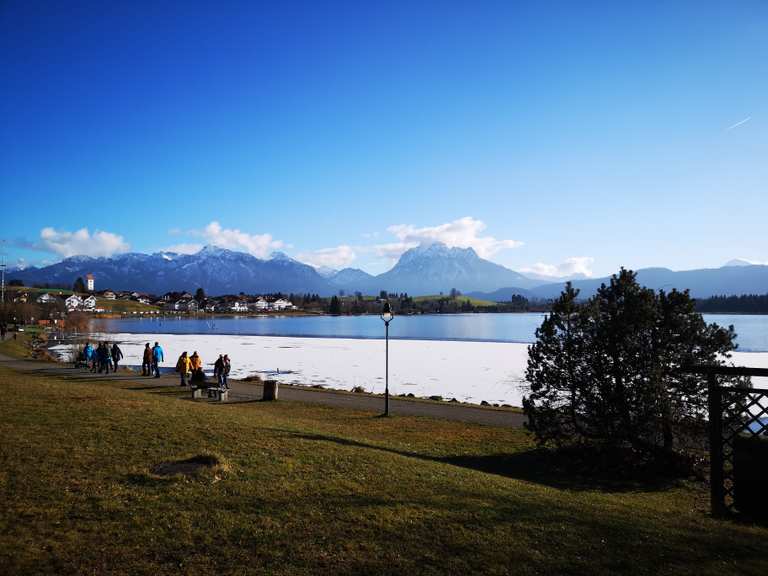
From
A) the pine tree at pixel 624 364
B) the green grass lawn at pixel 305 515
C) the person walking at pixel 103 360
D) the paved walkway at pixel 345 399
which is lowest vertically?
the paved walkway at pixel 345 399

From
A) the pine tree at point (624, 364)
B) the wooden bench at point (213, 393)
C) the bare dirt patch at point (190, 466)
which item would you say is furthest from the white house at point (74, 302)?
the pine tree at point (624, 364)

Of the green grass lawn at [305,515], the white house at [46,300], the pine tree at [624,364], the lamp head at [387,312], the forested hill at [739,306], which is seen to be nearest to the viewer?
the green grass lawn at [305,515]

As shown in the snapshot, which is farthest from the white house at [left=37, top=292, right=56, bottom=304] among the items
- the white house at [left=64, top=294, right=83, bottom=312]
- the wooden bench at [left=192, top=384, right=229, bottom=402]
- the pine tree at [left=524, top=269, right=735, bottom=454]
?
the pine tree at [left=524, top=269, right=735, bottom=454]

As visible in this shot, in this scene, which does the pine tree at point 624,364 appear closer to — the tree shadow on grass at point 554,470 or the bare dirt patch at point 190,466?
the tree shadow on grass at point 554,470

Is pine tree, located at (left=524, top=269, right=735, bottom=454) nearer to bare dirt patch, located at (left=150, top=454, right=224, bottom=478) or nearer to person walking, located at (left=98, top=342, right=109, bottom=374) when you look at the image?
bare dirt patch, located at (left=150, top=454, right=224, bottom=478)

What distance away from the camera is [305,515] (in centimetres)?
621

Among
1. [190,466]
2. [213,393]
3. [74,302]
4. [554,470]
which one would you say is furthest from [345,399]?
[74,302]

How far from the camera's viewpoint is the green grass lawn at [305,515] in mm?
5125

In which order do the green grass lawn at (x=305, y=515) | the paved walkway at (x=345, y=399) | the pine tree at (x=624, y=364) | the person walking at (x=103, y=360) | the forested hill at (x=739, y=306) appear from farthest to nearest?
1. the forested hill at (x=739, y=306)
2. the person walking at (x=103, y=360)
3. the paved walkway at (x=345, y=399)
4. the pine tree at (x=624, y=364)
5. the green grass lawn at (x=305, y=515)

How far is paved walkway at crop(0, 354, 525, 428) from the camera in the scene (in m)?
17.8

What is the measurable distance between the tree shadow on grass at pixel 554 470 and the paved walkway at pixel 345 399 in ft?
14.0

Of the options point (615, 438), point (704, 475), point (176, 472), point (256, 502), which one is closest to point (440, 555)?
point (256, 502)

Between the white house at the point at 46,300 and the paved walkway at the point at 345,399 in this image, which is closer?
the paved walkway at the point at 345,399

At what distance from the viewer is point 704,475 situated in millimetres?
10820
